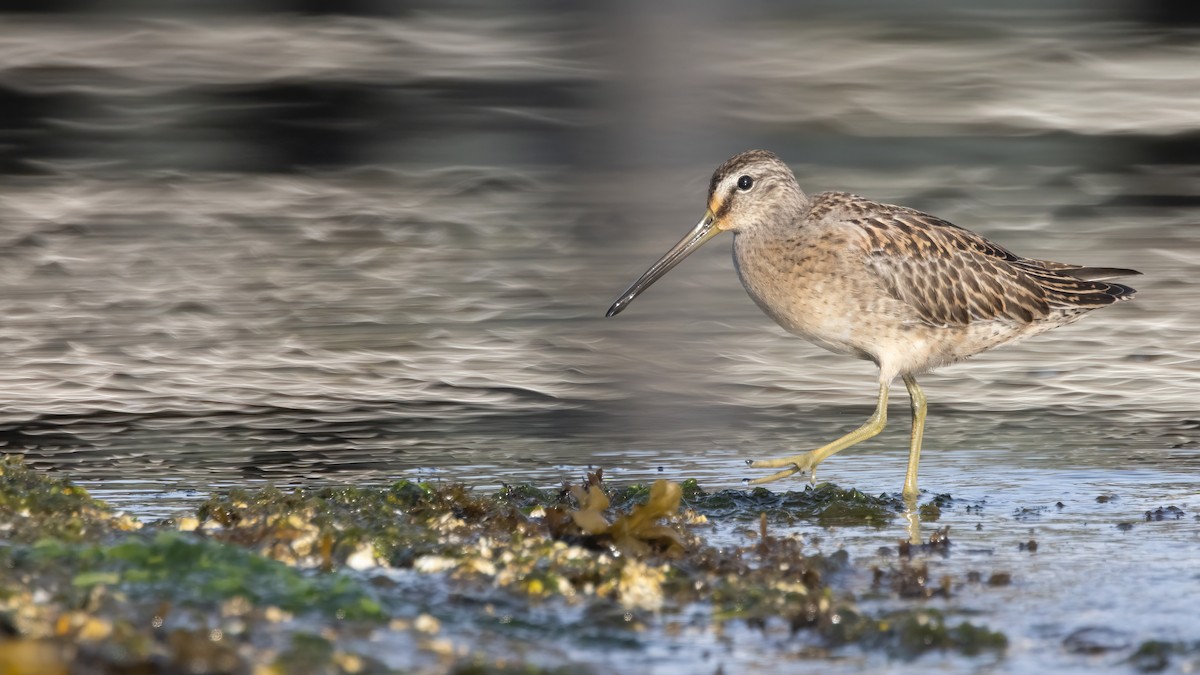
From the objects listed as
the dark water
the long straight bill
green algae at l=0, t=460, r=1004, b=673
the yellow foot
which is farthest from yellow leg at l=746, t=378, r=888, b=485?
the long straight bill

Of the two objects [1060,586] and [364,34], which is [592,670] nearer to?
[1060,586]

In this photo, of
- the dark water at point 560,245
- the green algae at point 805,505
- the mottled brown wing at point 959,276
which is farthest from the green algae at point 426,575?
the mottled brown wing at point 959,276

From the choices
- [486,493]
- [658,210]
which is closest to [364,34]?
[658,210]

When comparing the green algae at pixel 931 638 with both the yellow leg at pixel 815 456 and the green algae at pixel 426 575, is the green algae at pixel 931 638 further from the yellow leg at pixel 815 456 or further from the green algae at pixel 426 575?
the yellow leg at pixel 815 456

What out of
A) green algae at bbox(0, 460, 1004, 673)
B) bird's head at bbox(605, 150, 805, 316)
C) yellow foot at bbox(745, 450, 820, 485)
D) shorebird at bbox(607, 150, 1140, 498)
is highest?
bird's head at bbox(605, 150, 805, 316)

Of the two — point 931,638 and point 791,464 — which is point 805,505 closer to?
point 791,464

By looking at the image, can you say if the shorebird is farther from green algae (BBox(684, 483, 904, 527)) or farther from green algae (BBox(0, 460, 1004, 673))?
green algae (BBox(0, 460, 1004, 673))

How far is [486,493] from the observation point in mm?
5801

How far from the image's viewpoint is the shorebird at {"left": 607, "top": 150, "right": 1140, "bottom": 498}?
6625 millimetres

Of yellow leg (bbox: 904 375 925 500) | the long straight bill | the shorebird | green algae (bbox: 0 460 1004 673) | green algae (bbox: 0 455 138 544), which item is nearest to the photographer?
green algae (bbox: 0 460 1004 673)

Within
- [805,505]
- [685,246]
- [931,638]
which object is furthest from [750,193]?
[931,638]

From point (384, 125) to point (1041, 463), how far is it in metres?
8.40

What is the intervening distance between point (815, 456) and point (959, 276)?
3.51ft

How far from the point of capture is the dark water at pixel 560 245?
Answer: 255 inches
